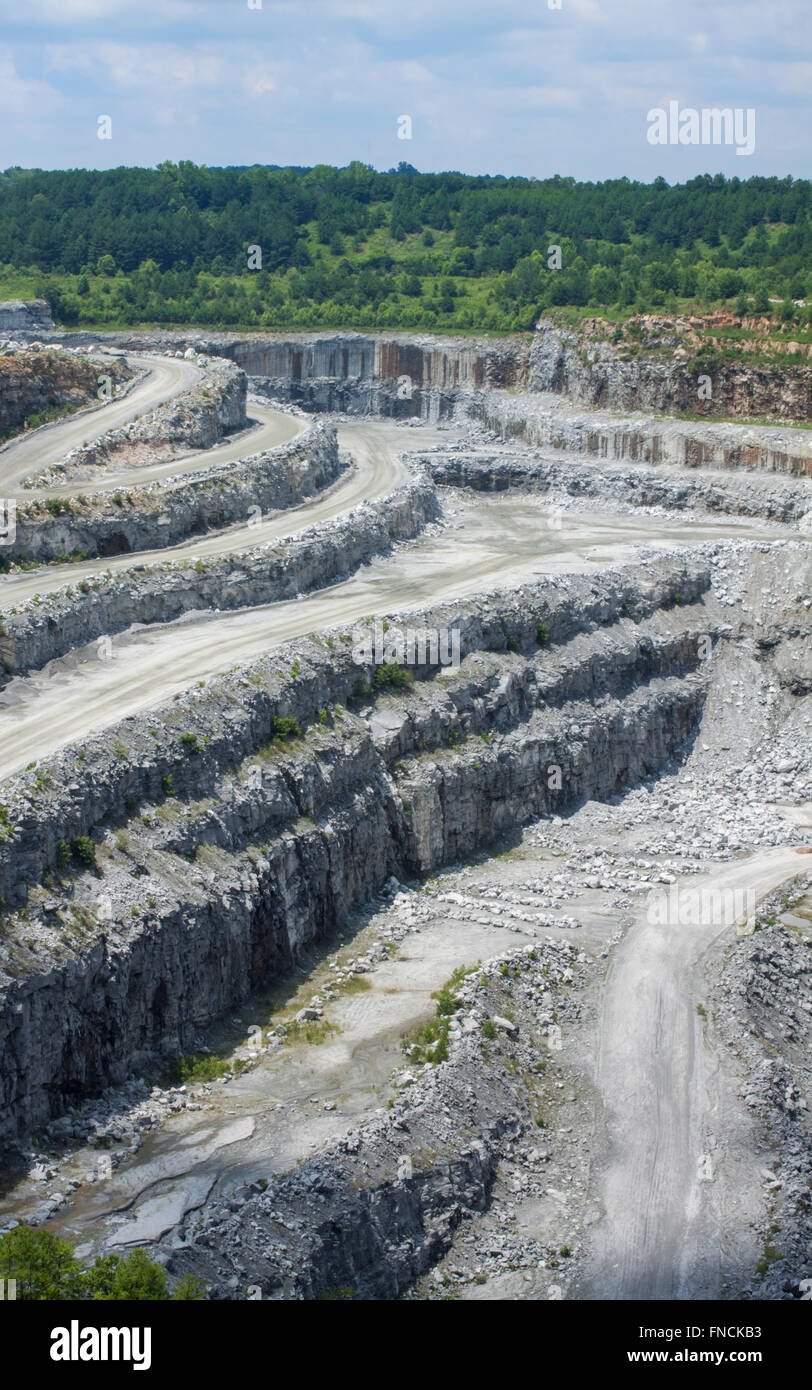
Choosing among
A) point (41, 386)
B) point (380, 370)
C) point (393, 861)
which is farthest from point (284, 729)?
point (380, 370)

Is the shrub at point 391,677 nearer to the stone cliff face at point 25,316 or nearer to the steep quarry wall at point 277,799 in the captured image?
the steep quarry wall at point 277,799

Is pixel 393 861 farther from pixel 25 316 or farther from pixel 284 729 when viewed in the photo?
pixel 25 316

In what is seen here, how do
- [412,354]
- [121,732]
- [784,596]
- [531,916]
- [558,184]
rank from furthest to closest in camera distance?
[558,184] → [412,354] → [784,596] → [531,916] → [121,732]

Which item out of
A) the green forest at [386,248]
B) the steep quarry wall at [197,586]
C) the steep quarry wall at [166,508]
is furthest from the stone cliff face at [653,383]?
the steep quarry wall at [166,508]

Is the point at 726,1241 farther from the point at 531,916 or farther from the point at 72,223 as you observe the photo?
the point at 72,223

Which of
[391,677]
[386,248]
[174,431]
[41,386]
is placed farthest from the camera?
[386,248]

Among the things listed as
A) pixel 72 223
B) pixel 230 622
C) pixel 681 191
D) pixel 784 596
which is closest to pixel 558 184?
pixel 681 191
